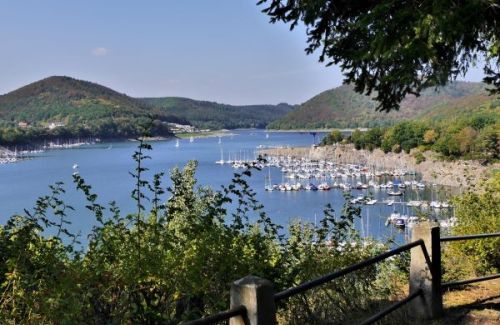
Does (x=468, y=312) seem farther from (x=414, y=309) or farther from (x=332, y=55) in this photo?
(x=332, y=55)

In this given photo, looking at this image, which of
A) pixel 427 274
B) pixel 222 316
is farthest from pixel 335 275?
pixel 427 274

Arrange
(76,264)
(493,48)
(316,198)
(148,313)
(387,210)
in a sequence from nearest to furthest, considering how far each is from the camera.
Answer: (148,313)
(76,264)
(493,48)
(387,210)
(316,198)

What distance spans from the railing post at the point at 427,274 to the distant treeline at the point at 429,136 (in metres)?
74.0

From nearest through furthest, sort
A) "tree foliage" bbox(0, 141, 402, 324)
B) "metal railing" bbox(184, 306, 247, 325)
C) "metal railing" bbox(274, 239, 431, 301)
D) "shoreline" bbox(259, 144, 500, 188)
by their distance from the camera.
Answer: "metal railing" bbox(184, 306, 247, 325)
"metal railing" bbox(274, 239, 431, 301)
"tree foliage" bbox(0, 141, 402, 324)
"shoreline" bbox(259, 144, 500, 188)

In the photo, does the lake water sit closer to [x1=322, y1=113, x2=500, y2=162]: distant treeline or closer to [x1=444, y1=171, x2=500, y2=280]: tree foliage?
[x1=322, y1=113, x2=500, y2=162]: distant treeline

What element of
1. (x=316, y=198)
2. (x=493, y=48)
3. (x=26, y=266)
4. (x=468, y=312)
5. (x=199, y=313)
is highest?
(x=493, y=48)

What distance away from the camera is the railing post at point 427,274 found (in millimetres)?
5367

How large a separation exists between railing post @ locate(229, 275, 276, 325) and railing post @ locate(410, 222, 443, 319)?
10.1ft

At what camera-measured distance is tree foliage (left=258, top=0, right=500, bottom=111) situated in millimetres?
5676

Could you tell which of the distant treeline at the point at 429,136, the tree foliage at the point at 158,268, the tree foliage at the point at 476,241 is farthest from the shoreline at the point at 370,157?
the tree foliage at the point at 158,268

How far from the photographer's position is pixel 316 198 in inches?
3728

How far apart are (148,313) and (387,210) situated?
76921mm

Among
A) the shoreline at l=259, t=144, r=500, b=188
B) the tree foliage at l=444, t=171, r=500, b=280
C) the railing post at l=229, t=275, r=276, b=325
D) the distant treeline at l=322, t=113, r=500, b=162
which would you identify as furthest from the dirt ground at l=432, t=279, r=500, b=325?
the shoreline at l=259, t=144, r=500, b=188

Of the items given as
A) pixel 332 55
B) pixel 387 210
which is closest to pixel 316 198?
pixel 387 210
